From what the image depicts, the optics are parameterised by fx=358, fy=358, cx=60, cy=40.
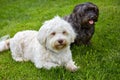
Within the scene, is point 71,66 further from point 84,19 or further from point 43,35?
point 84,19

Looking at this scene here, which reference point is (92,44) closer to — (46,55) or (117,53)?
(117,53)

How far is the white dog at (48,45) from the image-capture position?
6238 mm

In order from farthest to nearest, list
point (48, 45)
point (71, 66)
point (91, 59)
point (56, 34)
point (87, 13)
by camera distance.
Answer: point (87, 13) → point (91, 59) → point (71, 66) → point (48, 45) → point (56, 34)

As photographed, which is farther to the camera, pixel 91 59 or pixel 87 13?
pixel 87 13

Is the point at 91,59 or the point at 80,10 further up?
the point at 80,10

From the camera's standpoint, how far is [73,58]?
7.32 metres

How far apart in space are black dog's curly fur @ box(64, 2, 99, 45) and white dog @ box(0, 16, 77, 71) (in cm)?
97

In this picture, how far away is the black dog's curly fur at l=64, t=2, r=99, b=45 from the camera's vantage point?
7.48 metres

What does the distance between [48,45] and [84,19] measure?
57.0 inches

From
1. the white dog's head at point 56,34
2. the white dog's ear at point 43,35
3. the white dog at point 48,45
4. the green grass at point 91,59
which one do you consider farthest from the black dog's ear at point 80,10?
the white dog's ear at point 43,35

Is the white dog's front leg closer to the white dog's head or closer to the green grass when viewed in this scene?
the green grass

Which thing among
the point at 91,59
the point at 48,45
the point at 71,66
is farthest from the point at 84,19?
the point at 48,45

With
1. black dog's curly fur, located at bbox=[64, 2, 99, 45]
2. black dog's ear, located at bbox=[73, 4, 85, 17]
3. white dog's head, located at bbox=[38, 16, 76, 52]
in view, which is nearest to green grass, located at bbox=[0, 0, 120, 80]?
black dog's curly fur, located at bbox=[64, 2, 99, 45]

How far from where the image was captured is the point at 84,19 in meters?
7.52
